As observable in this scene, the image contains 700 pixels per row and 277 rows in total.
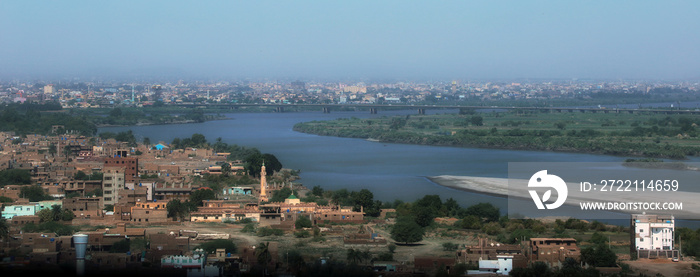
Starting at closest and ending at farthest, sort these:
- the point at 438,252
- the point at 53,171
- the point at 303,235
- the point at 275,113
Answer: the point at 438,252, the point at 303,235, the point at 53,171, the point at 275,113

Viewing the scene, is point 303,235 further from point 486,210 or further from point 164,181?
point 164,181

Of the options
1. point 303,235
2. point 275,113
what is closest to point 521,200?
point 303,235

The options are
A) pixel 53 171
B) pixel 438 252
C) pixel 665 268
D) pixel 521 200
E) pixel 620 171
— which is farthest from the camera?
pixel 620 171

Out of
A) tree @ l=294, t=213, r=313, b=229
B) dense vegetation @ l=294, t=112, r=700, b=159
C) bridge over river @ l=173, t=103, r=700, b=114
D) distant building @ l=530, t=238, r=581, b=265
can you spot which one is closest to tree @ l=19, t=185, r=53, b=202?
tree @ l=294, t=213, r=313, b=229

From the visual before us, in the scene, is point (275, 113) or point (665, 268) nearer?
point (665, 268)

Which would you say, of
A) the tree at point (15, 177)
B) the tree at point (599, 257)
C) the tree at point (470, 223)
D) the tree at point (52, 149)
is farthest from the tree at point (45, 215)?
the tree at point (52, 149)

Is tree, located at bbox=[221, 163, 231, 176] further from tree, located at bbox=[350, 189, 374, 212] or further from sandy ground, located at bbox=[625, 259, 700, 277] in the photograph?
sandy ground, located at bbox=[625, 259, 700, 277]

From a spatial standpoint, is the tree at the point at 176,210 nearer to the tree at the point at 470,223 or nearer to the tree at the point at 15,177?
the tree at the point at 470,223
